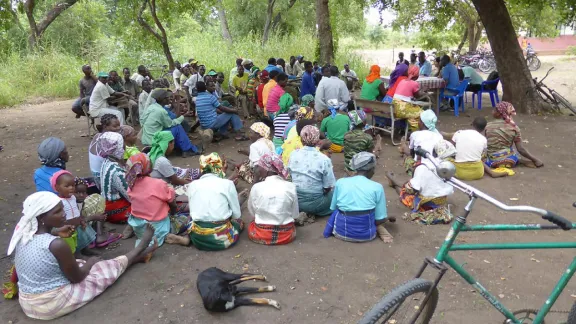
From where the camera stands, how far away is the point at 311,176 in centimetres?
498

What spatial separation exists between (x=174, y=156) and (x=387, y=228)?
4423 mm

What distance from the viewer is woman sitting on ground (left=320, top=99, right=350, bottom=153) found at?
288 inches

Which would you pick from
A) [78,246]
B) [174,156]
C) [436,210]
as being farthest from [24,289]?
[174,156]

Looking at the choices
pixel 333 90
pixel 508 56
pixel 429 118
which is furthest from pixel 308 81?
pixel 429 118

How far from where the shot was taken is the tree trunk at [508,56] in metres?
9.85

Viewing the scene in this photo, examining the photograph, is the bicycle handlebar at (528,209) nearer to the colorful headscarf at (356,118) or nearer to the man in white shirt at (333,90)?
the colorful headscarf at (356,118)

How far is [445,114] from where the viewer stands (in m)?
10.7

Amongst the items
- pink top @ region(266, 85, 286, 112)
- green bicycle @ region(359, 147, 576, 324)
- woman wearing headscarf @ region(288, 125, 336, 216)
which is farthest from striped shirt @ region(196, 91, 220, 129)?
green bicycle @ region(359, 147, 576, 324)

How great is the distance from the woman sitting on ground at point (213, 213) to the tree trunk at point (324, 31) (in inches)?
377

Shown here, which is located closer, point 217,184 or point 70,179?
point 70,179

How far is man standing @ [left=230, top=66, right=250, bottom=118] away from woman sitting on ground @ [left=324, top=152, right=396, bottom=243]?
20.7 feet

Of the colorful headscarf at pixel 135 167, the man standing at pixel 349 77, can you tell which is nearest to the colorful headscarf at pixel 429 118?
the colorful headscarf at pixel 135 167

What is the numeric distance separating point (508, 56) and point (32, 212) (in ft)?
33.0

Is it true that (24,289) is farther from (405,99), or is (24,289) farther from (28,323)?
(405,99)
